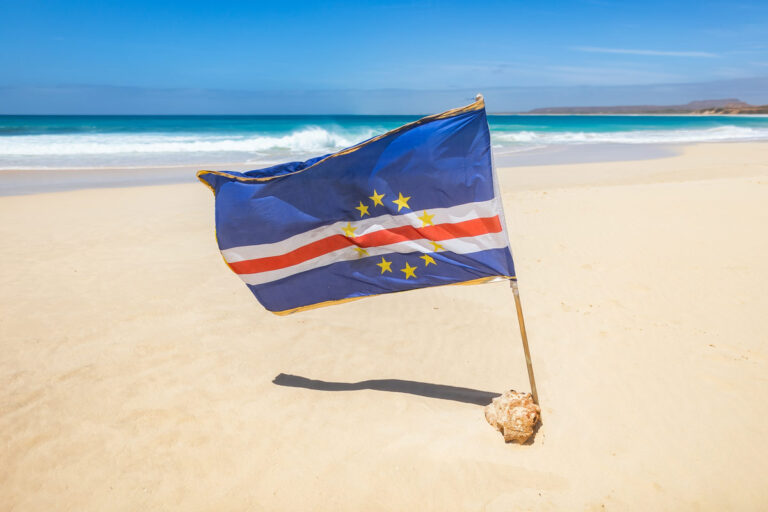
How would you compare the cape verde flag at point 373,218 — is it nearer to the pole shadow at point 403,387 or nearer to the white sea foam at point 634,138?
the pole shadow at point 403,387

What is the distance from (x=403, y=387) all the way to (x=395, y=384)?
0.32 ft

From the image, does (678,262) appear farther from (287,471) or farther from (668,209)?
(287,471)

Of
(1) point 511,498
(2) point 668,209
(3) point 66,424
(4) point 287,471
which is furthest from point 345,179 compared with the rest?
(2) point 668,209

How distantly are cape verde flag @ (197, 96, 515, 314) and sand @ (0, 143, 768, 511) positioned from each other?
1162 mm

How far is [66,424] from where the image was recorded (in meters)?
4.17

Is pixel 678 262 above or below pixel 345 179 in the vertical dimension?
below

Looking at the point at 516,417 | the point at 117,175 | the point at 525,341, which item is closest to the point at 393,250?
the point at 525,341

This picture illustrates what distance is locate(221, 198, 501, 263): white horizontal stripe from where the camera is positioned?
3967 mm

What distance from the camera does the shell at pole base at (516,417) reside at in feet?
12.1

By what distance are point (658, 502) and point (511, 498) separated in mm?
994

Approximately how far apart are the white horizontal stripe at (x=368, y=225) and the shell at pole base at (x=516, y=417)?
1.54 meters

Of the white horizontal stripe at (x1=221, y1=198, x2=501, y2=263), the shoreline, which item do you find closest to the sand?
the white horizontal stripe at (x1=221, y1=198, x2=501, y2=263)

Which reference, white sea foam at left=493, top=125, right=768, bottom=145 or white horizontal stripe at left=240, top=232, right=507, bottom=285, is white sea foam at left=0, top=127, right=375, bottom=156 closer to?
white sea foam at left=493, top=125, right=768, bottom=145

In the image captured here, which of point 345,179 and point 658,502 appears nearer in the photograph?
point 658,502
